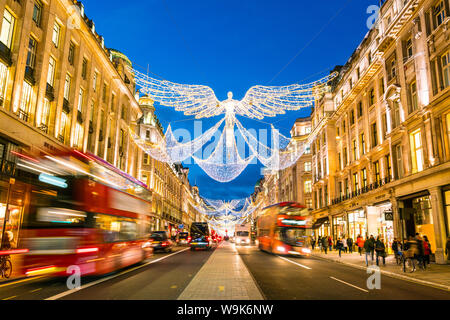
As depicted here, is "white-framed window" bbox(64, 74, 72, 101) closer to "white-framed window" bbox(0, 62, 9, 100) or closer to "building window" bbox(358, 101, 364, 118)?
"white-framed window" bbox(0, 62, 9, 100)

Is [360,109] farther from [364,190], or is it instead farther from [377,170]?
[364,190]

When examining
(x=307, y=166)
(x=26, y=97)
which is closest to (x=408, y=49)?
(x=26, y=97)

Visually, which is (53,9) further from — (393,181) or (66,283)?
(393,181)

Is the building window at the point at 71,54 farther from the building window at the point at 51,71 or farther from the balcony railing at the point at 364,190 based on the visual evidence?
the balcony railing at the point at 364,190

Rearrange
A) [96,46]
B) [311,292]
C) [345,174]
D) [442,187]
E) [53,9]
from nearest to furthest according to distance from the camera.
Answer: [311,292] → [442,187] → [53,9] → [96,46] → [345,174]

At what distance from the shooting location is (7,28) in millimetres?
20609

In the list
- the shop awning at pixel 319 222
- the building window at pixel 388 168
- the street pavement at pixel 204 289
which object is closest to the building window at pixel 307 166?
the shop awning at pixel 319 222

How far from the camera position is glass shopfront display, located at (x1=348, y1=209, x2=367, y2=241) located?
3337 centimetres

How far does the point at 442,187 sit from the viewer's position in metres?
20.9

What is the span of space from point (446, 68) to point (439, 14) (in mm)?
3691

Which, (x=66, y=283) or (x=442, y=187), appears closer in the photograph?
(x=66, y=283)

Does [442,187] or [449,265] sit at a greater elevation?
[442,187]
